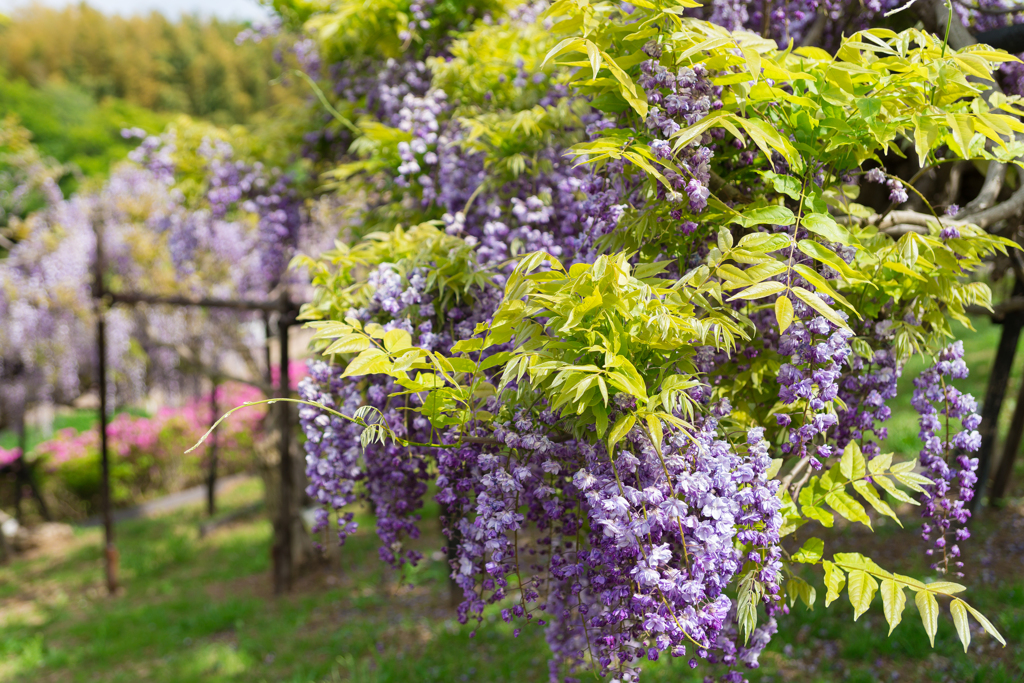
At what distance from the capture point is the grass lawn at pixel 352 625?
3408mm

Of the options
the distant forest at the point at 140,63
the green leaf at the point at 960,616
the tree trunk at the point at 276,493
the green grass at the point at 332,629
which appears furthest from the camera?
the distant forest at the point at 140,63

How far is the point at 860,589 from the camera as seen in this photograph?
5.37ft

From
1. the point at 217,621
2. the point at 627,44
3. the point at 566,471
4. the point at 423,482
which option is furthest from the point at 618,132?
the point at 217,621

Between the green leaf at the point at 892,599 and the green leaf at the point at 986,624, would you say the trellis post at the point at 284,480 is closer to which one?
the green leaf at the point at 892,599

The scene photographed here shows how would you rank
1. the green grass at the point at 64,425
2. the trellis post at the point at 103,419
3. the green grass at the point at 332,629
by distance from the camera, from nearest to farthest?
the green grass at the point at 332,629, the trellis post at the point at 103,419, the green grass at the point at 64,425

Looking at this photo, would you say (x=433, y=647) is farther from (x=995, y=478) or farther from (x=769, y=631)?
(x=995, y=478)

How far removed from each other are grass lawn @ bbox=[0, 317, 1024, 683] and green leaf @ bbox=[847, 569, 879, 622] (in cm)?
139

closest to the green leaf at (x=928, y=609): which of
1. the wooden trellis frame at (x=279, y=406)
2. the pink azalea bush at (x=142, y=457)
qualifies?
the wooden trellis frame at (x=279, y=406)

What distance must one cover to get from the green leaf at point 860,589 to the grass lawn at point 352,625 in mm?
1387

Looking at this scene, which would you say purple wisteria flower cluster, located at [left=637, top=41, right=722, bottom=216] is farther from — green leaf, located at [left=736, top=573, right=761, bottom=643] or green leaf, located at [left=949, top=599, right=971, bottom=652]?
green leaf, located at [left=949, top=599, right=971, bottom=652]

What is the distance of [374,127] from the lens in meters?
3.02

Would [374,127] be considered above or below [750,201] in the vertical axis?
above

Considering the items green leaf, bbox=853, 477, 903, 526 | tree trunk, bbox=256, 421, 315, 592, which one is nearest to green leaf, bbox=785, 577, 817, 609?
green leaf, bbox=853, 477, 903, 526

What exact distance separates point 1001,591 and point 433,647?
3398 mm
